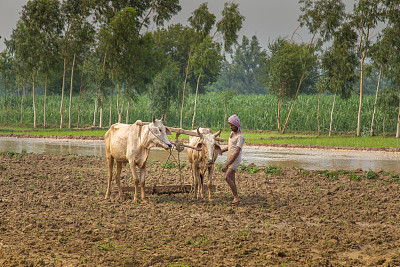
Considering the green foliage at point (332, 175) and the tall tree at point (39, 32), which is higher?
the tall tree at point (39, 32)

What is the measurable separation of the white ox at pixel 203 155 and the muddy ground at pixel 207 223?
0.42 m

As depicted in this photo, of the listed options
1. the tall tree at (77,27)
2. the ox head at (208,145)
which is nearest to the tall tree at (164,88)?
the tall tree at (77,27)

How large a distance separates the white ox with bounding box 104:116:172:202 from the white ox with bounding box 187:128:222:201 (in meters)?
0.69

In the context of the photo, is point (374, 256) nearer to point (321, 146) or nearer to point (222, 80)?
point (321, 146)

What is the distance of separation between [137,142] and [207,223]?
2.71 meters

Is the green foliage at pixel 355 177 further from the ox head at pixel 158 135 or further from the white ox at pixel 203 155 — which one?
the ox head at pixel 158 135

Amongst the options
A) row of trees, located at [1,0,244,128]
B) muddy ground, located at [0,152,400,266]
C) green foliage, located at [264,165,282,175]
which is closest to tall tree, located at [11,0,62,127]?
row of trees, located at [1,0,244,128]

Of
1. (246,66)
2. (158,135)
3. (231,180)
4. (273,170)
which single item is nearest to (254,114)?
(273,170)

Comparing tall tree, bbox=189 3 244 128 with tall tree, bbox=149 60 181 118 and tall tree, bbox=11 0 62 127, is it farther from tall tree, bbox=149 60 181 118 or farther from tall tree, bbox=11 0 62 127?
tall tree, bbox=11 0 62 127

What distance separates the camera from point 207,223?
Answer: 26.5 ft

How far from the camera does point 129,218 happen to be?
8352mm

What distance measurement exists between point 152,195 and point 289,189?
340cm

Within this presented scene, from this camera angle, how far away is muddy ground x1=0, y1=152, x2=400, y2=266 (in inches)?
244

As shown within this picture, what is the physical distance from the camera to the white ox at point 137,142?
956 cm
